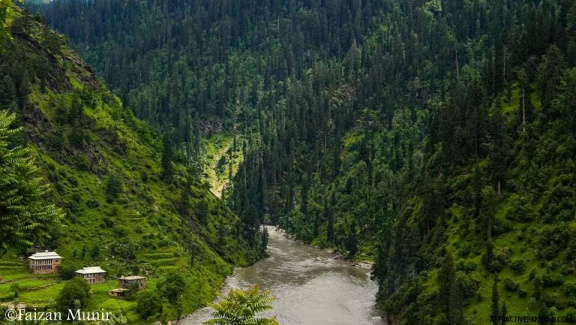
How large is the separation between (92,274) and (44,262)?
36.1 feet

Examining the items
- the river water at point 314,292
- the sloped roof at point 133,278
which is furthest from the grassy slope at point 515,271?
the sloped roof at point 133,278

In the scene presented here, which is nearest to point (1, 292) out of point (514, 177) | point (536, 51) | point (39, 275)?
point (39, 275)

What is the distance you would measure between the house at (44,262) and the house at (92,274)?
20.8 feet

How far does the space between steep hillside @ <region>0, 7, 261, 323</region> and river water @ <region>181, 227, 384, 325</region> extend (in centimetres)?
910

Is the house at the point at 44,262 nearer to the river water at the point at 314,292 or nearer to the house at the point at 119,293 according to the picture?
the house at the point at 119,293

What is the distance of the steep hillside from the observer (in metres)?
140

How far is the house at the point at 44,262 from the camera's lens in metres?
131

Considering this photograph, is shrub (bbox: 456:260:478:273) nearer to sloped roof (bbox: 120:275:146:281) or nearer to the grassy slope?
the grassy slope

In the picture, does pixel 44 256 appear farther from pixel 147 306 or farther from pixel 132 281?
pixel 147 306

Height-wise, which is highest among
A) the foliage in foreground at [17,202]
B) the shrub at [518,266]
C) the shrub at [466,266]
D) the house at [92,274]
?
the foliage in foreground at [17,202]

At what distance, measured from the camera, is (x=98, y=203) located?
162500 millimetres

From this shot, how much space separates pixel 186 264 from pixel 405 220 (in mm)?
60824

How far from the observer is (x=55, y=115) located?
17712cm

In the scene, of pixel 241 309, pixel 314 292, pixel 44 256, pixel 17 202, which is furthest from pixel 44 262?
pixel 17 202
